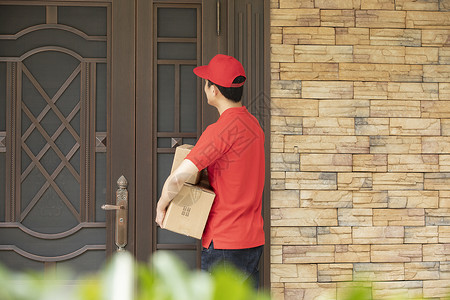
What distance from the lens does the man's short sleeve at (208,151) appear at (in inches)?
79.6

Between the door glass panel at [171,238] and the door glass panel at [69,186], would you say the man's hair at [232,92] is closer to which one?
the door glass panel at [171,238]

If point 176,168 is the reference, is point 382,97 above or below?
above

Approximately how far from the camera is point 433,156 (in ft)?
9.09

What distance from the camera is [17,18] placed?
106 inches

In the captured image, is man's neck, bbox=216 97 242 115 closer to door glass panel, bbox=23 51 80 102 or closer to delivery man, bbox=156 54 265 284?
delivery man, bbox=156 54 265 284

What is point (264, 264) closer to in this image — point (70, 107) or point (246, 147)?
point (246, 147)

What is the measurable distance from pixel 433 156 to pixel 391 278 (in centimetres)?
78

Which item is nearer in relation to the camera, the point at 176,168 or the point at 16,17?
the point at 176,168

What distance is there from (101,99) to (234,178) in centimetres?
109

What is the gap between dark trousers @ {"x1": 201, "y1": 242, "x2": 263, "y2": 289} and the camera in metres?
2.12

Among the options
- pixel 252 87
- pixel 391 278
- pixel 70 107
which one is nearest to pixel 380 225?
pixel 391 278

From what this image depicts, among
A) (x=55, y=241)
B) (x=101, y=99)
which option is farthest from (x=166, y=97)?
(x=55, y=241)

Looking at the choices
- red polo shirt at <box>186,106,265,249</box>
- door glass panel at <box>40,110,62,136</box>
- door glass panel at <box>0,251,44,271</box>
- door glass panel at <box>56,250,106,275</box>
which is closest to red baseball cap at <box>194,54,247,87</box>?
red polo shirt at <box>186,106,265,249</box>

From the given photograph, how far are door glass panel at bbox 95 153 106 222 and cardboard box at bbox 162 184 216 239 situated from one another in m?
0.73
